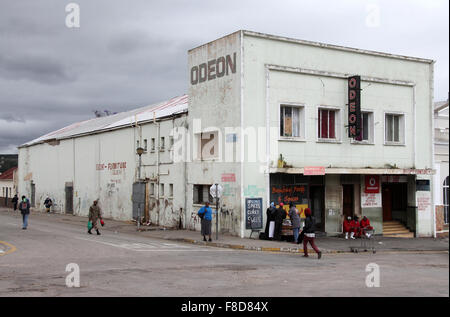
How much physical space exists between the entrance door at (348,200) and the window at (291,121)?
14.5ft

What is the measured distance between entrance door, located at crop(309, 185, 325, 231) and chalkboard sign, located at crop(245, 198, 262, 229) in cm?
400

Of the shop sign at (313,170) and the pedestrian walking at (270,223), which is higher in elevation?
the shop sign at (313,170)

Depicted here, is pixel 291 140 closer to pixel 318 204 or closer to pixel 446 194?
pixel 318 204

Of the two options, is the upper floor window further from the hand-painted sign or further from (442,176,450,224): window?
(442,176,450,224): window

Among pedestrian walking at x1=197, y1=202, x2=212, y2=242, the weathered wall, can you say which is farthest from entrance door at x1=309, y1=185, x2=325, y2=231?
pedestrian walking at x1=197, y1=202, x2=212, y2=242

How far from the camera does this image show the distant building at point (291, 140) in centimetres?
2428

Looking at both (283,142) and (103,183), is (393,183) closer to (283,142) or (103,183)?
(283,142)

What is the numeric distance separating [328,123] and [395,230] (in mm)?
7404

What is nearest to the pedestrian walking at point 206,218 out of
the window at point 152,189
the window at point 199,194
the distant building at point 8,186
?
the window at point 199,194

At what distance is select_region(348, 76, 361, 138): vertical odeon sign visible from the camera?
2589cm

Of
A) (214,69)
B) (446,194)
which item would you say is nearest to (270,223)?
(214,69)

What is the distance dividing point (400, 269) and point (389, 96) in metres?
15.7

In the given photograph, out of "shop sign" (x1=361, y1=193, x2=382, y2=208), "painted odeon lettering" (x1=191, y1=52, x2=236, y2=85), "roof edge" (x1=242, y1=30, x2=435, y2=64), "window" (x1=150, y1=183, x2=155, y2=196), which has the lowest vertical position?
"shop sign" (x1=361, y1=193, x2=382, y2=208)

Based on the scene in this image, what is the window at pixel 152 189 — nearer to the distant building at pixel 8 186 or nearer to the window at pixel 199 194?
the window at pixel 199 194
